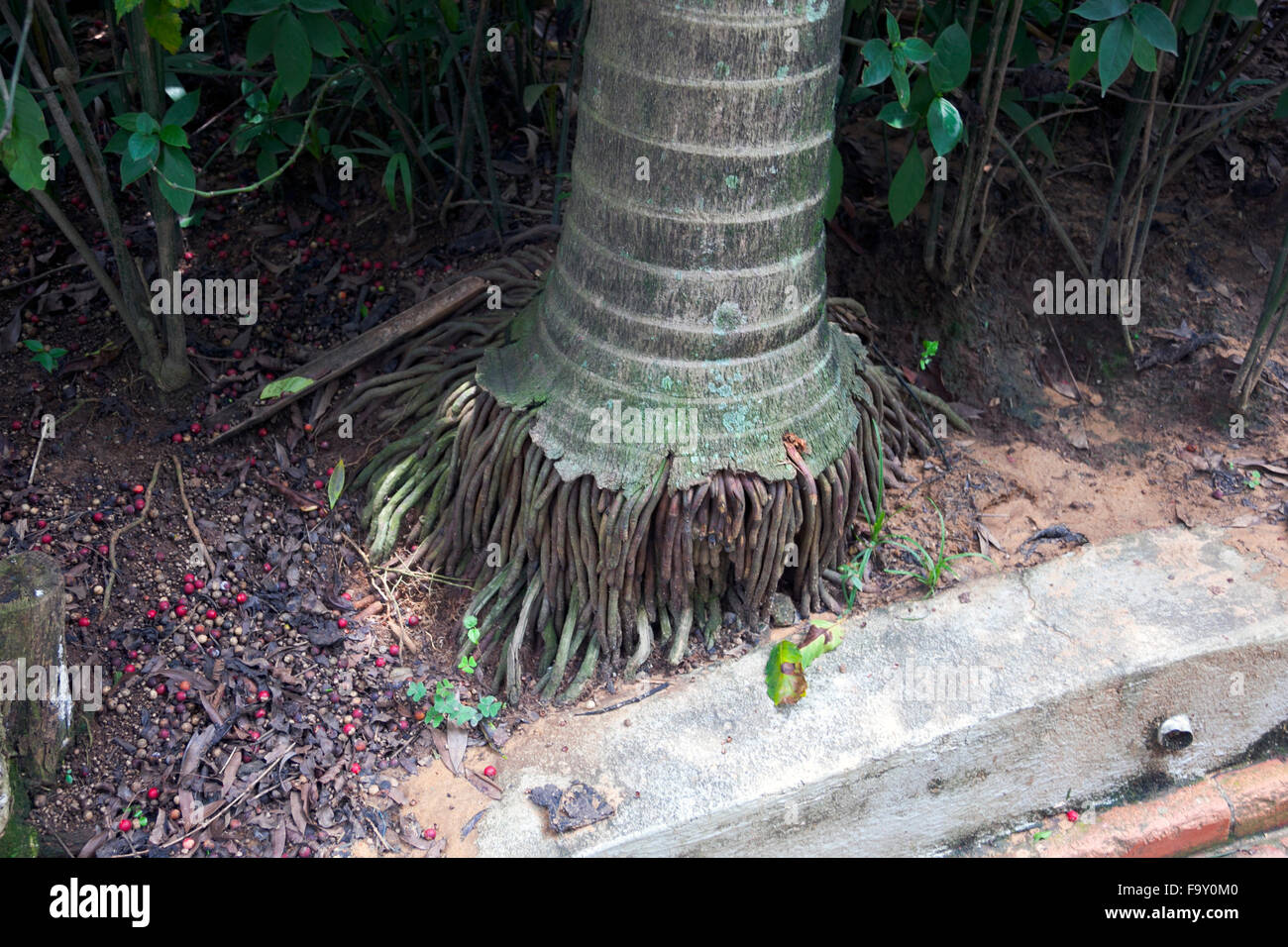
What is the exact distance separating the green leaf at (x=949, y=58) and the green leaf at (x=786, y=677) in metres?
1.46

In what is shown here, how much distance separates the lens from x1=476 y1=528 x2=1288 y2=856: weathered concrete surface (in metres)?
2.68

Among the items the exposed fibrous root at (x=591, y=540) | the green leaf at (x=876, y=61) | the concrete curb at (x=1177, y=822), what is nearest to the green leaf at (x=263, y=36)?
the exposed fibrous root at (x=591, y=540)

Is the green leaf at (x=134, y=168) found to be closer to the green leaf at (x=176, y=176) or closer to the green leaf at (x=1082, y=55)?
the green leaf at (x=176, y=176)

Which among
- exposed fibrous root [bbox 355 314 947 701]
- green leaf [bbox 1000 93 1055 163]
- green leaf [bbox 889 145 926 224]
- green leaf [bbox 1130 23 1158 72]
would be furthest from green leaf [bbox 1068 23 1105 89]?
exposed fibrous root [bbox 355 314 947 701]

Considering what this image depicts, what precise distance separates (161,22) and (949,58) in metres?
1.89

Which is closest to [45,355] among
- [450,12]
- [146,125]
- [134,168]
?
[134,168]

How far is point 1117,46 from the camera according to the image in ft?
8.80

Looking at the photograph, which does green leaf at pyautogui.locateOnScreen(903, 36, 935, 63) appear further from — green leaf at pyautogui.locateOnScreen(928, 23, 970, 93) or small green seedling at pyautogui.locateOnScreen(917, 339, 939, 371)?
small green seedling at pyautogui.locateOnScreen(917, 339, 939, 371)

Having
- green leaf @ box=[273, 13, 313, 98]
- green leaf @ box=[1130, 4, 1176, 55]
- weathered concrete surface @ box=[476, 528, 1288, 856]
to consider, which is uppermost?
green leaf @ box=[1130, 4, 1176, 55]

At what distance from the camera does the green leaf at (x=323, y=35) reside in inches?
116

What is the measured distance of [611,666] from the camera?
9.68 ft

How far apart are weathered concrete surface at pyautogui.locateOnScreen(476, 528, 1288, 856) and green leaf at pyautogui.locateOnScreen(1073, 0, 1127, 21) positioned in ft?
4.78

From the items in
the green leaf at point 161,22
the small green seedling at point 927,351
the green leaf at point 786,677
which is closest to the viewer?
the green leaf at point 161,22

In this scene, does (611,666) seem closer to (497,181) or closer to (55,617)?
(55,617)
